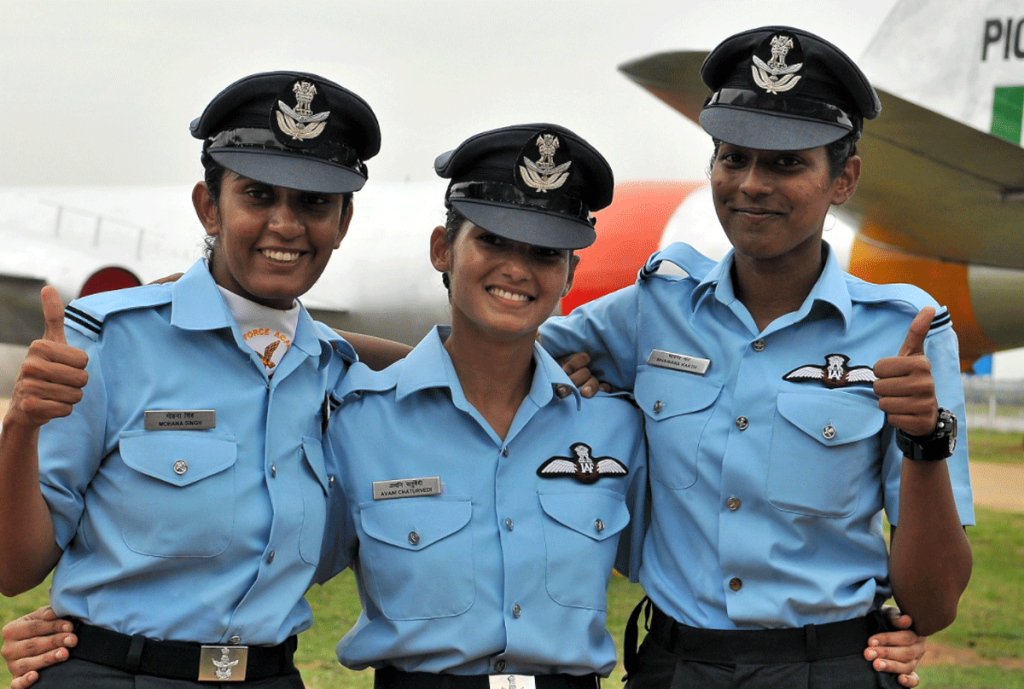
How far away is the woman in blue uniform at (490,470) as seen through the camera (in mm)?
2377

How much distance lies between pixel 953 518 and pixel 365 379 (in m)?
1.51

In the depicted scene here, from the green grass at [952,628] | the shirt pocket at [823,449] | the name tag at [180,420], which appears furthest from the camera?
the green grass at [952,628]

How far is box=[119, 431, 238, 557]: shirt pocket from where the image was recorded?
221 cm

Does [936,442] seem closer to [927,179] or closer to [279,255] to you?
[279,255]

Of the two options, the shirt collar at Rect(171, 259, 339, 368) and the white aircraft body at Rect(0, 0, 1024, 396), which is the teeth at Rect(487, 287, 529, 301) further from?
the white aircraft body at Rect(0, 0, 1024, 396)

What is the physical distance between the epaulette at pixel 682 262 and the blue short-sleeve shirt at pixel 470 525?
0.52 metres

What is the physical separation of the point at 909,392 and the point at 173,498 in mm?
1648

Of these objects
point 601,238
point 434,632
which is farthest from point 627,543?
point 601,238

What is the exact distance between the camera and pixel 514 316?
96.3 inches

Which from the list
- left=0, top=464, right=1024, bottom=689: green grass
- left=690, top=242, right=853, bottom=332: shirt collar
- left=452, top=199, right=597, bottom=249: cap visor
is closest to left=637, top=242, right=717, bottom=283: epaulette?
left=690, top=242, right=853, bottom=332: shirt collar

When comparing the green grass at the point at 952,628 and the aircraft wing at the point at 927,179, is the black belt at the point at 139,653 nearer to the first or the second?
the green grass at the point at 952,628

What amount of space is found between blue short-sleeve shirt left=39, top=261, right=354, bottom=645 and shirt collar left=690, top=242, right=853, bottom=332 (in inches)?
46.1

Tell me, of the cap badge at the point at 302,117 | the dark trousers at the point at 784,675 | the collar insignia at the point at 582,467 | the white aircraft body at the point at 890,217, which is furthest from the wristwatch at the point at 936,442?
the white aircraft body at the point at 890,217

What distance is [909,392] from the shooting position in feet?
7.03
